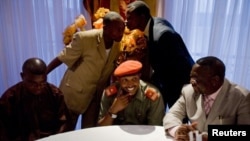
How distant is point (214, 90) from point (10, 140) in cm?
119

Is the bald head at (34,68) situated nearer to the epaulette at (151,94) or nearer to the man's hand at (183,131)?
the epaulette at (151,94)

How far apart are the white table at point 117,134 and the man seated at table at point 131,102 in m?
0.15

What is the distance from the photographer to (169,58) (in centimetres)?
191

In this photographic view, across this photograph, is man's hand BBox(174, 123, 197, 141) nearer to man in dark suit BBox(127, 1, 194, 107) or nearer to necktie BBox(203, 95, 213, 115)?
necktie BBox(203, 95, 213, 115)

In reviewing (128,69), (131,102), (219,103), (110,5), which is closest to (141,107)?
(131,102)

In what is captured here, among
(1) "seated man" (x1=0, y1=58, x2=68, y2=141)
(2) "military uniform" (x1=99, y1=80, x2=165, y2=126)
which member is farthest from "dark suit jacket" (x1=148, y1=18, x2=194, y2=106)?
(1) "seated man" (x1=0, y1=58, x2=68, y2=141)

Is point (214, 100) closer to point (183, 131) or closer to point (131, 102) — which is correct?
point (183, 131)

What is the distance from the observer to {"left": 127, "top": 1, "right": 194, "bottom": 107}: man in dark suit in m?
1.91

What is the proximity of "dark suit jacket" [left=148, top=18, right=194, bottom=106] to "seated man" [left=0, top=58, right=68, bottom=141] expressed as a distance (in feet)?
2.37

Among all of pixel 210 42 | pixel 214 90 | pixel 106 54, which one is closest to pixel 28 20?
pixel 106 54

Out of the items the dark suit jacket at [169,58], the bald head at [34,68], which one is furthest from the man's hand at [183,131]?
the bald head at [34,68]

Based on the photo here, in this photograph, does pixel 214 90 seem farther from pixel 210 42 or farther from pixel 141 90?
pixel 210 42

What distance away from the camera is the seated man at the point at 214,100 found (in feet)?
4.80

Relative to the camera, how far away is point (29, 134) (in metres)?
1.73
